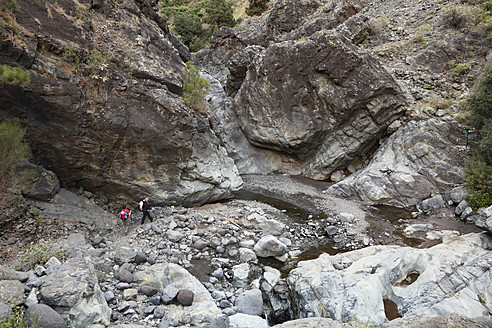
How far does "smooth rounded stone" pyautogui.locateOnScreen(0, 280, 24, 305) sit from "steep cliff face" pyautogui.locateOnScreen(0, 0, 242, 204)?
7271 millimetres

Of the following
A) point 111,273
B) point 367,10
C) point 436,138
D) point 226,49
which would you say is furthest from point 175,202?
point 367,10

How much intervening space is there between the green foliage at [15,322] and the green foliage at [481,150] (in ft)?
60.9

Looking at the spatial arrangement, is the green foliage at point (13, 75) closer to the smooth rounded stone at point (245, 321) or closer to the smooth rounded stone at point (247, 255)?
the smooth rounded stone at point (247, 255)

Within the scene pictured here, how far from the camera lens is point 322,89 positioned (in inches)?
894

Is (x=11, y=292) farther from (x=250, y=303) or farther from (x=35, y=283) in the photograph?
(x=250, y=303)

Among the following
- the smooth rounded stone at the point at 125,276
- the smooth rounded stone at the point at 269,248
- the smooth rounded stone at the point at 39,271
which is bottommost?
the smooth rounded stone at the point at 39,271

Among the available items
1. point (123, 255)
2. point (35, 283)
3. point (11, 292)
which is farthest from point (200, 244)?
point (11, 292)

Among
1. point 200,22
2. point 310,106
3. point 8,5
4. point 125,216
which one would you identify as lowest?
point 125,216

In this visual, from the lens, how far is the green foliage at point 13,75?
9617mm

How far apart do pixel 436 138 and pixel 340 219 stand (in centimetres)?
939

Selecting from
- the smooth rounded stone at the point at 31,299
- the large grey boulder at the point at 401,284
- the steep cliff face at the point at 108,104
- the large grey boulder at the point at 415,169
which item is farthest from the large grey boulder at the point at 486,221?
the smooth rounded stone at the point at 31,299

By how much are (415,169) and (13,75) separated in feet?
69.9

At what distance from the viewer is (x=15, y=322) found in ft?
17.1

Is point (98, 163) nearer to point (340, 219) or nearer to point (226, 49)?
point (340, 219)
